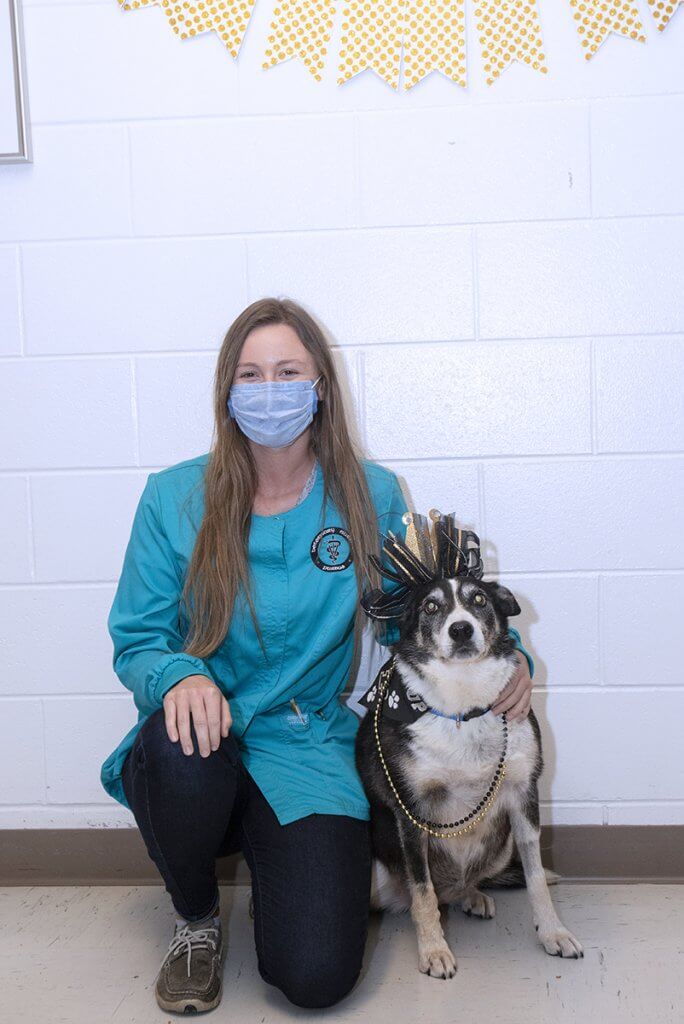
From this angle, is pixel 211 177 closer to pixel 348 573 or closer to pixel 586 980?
pixel 348 573

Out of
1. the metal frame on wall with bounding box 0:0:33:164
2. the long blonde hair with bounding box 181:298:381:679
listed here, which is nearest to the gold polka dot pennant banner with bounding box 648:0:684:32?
the long blonde hair with bounding box 181:298:381:679

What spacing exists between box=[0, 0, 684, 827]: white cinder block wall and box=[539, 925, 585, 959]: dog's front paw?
459mm

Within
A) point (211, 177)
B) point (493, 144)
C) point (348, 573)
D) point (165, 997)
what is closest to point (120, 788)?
point (165, 997)

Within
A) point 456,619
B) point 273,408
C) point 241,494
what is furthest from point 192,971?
point 273,408

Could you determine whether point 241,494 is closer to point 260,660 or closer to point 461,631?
point 260,660

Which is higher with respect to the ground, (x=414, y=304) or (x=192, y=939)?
(x=414, y=304)

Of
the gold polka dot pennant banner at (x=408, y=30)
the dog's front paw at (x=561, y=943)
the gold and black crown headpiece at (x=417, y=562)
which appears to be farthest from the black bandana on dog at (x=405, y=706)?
the gold polka dot pennant banner at (x=408, y=30)

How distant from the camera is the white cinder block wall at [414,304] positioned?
2.37m

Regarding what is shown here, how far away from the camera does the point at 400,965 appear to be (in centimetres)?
204

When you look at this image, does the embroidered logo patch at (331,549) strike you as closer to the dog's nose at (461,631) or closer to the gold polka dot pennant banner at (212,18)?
the dog's nose at (461,631)

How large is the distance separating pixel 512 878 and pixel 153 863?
0.87 m

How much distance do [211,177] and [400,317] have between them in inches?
21.9

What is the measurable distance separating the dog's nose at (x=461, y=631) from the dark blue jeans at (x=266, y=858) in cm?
44

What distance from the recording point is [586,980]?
1.94m
